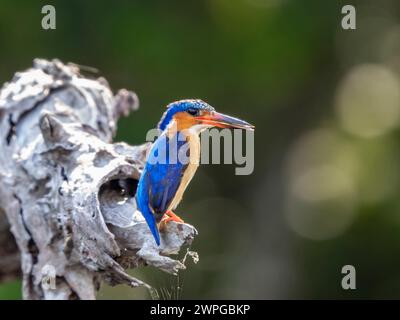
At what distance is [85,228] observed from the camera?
455 centimetres

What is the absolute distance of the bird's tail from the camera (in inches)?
170

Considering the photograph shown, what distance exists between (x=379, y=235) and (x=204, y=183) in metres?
1.98

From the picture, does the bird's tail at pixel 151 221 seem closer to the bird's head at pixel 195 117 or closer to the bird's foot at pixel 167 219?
the bird's foot at pixel 167 219

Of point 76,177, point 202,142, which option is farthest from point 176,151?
point 202,142

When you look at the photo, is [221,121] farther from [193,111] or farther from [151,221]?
[151,221]

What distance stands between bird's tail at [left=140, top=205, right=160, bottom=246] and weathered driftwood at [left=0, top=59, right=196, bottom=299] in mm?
74

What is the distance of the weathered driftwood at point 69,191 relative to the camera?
452 centimetres

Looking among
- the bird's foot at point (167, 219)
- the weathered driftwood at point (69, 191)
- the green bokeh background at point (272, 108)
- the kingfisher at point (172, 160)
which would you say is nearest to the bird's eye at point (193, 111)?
the kingfisher at point (172, 160)

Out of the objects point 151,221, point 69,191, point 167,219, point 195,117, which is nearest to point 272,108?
point 195,117

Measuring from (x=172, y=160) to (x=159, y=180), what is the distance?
14 centimetres

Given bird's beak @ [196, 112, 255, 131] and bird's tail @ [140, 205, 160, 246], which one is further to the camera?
bird's beak @ [196, 112, 255, 131]

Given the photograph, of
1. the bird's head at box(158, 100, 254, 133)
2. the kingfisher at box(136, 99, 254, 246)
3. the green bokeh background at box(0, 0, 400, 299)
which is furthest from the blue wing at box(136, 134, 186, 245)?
the green bokeh background at box(0, 0, 400, 299)

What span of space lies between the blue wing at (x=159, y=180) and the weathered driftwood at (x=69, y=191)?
11 centimetres

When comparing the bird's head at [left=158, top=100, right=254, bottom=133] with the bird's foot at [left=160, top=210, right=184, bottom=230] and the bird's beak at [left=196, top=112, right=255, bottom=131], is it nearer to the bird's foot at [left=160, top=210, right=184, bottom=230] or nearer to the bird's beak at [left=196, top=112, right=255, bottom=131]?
the bird's beak at [left=196, top=112, right=255, bottom=131]
